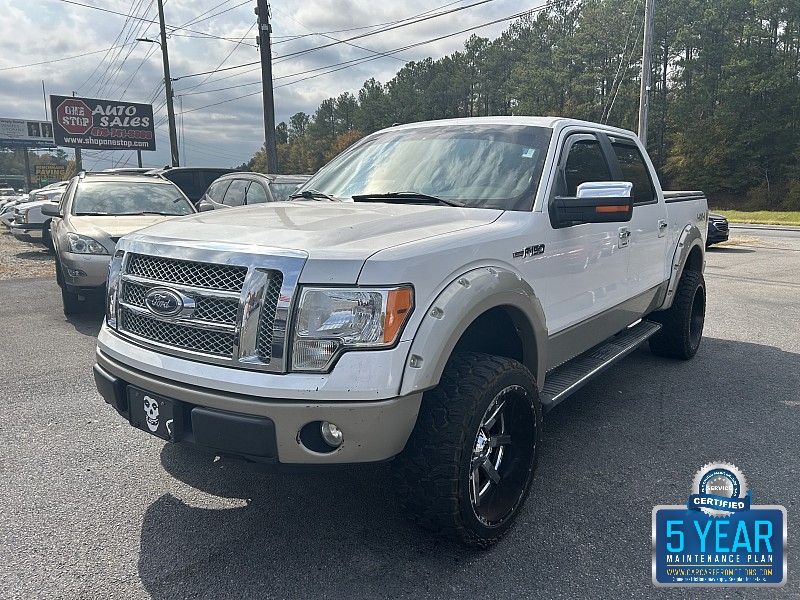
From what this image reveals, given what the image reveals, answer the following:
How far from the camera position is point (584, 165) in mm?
4027

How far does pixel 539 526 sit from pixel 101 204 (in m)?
7.56

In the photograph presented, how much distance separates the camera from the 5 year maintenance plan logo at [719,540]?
2.61 metres

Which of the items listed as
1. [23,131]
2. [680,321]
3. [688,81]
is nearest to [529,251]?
[680,321]

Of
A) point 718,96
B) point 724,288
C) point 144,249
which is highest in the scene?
point 718,96

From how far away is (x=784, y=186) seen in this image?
49656 mm

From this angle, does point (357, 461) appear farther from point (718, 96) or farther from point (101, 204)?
point (718, 96)

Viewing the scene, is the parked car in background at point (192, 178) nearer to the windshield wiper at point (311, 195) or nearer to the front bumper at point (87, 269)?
the front bumper at point (87, 269)

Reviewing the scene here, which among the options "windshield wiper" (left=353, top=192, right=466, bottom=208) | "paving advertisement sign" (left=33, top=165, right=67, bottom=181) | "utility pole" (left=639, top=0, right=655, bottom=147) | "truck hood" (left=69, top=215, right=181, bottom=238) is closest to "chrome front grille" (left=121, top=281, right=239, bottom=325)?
"windshield wiper" (left=353, top=192, right=466, bottom=208)

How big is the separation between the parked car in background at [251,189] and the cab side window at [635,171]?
534cm

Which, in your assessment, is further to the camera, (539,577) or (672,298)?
(672,298)

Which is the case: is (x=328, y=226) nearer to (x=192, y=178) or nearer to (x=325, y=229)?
(x=325, y=229)

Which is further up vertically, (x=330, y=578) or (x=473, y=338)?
(x=473, y=338)

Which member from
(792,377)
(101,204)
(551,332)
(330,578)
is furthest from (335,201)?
(101,204)

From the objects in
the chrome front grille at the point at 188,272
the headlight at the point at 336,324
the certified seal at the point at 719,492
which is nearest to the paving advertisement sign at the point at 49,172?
the chrome front grille at the point at 188,272
